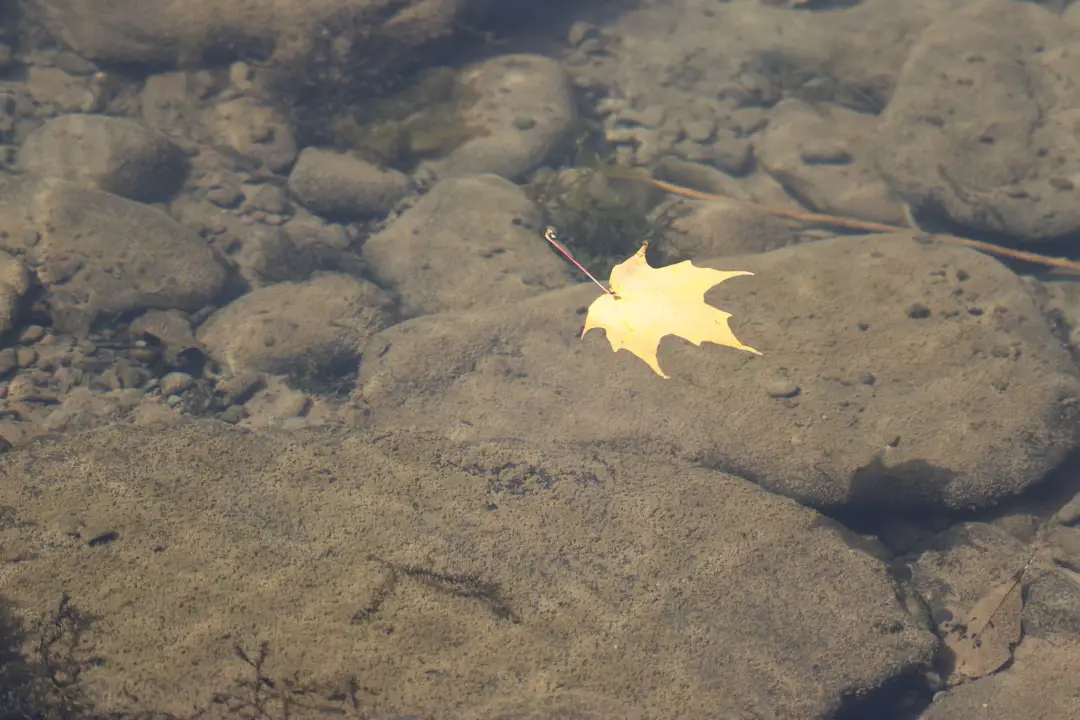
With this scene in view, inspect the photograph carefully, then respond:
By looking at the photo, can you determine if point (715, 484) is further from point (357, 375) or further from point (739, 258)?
point (357, 375)

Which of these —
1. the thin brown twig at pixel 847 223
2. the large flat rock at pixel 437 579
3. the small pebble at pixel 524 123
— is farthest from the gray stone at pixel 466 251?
the large flat rock at pixel 437 579

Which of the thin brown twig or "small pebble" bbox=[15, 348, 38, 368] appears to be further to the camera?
the thin brown twig

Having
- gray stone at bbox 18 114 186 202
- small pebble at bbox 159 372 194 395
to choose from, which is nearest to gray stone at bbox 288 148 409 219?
gray stone at bbox 18 114 186 202

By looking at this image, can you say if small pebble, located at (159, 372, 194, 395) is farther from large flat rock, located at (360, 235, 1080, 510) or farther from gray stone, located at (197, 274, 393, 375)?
large flat rock, located at (360, 235, 1080, 510)

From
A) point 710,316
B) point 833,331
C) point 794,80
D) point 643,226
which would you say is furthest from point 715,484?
point 794,80

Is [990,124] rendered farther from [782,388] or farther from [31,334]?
[31,334]

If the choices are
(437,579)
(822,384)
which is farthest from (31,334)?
(822,384)
